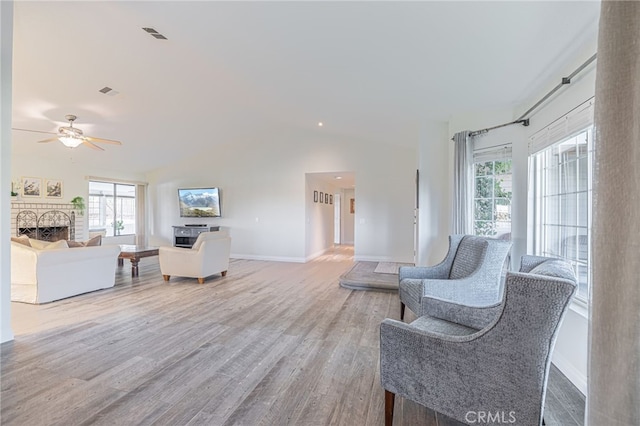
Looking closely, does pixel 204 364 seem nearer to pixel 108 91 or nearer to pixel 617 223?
Answer: pixel 617 223

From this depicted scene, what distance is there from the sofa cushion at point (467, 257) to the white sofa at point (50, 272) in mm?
4829

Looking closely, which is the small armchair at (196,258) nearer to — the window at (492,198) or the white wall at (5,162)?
the white wall at (5,162)

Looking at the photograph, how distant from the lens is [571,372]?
2.17 m

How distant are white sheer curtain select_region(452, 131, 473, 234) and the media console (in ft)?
20.2

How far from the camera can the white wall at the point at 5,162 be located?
2664 millimetres

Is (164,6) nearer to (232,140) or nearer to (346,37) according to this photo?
(346,37)

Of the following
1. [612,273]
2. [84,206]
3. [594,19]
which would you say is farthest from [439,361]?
[84,206]

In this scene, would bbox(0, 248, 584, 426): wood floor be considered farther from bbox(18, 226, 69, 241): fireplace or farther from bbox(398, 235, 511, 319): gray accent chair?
bbox(18, 226, 69, 241): fireplace

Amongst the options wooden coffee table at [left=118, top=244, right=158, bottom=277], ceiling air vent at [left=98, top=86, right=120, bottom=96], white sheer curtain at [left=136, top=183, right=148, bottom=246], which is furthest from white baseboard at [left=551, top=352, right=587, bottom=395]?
white sheer curtain at [left=136, top=183, right=148, bottom=246]

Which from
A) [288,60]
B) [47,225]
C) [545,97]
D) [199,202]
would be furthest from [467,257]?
[47,225]

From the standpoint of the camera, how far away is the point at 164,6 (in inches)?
110

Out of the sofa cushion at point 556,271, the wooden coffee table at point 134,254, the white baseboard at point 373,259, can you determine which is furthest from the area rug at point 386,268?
the wooden coffee table at point 134,254

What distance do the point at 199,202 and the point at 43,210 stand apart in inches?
130

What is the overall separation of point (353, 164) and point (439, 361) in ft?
19.8
